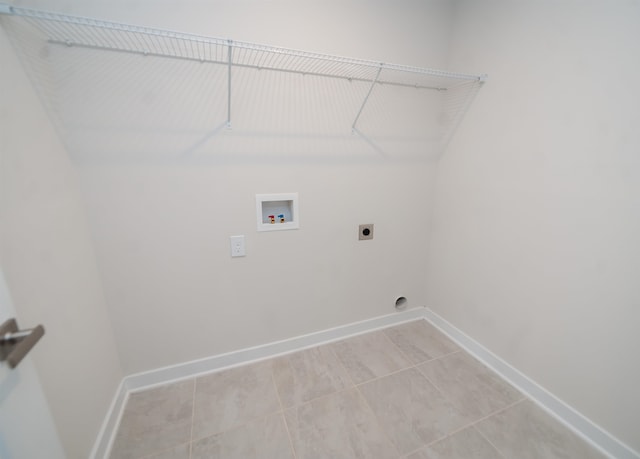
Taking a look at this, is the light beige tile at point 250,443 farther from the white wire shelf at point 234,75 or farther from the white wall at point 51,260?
the white wire shelf at point 234,75

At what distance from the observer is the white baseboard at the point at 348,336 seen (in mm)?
1204

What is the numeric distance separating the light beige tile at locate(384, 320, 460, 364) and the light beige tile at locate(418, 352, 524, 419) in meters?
0.06

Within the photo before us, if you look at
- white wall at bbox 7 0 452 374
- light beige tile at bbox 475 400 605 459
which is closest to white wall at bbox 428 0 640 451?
light beige tile at bbox 475 400 605 459

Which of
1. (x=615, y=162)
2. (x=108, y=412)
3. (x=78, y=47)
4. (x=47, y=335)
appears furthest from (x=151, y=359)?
(x=615, y=162)

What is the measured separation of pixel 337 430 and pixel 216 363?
0.86 m

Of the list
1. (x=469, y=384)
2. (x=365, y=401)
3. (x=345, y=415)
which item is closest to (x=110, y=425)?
(x=345, y=415)

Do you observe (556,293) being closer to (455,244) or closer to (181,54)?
(455,244)

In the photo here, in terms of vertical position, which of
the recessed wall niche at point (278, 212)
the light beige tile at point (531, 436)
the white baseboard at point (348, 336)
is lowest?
the light beige tile at point (531, 436)

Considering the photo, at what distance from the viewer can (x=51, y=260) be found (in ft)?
3.22

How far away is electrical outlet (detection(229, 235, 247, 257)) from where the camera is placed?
1513mm

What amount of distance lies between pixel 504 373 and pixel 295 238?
1583mm

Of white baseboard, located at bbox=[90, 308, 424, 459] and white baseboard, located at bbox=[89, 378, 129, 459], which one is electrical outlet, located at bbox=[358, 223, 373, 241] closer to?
white baseboard, located at bbox=[90, 308, 424, 459]

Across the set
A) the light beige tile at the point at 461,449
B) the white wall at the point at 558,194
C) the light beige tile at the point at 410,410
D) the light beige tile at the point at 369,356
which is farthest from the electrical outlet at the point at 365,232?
the light beige tile at the point at 461,449

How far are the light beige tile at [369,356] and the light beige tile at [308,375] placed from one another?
0.07 m
